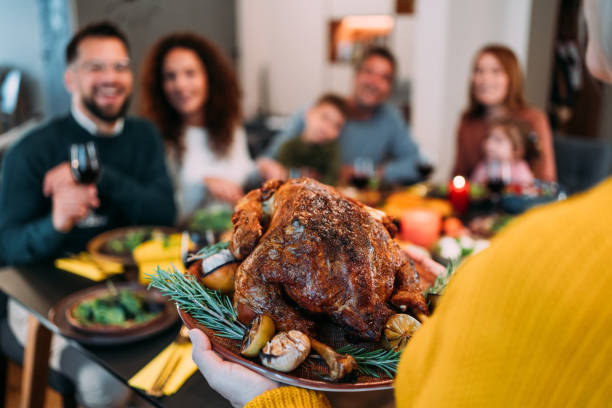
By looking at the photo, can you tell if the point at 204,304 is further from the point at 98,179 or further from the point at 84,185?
the point at 98,179

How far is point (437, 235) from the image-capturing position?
1684 millimetres

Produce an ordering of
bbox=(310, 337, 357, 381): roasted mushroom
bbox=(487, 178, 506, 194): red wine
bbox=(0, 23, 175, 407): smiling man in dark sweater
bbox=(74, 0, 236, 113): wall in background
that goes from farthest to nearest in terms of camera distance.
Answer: bbox=(74, 0, 236, 113): wall in background → bbox=(487, 178, 506, 194): red wine → bbox=(0, 23, 175, 407): smiling man in dark sweater → bbox=(310, 337, 357, 381): roasted mushroom

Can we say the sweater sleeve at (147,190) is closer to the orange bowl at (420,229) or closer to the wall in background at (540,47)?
the orange bowl at (420,229)

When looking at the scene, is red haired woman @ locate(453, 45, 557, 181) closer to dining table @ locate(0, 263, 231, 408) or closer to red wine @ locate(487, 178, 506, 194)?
red wine @ locate(487, 178, 506, 194)

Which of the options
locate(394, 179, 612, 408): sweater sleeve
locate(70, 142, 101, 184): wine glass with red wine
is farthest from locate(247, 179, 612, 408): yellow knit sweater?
locate(70, 142, 101, 184): wine glass with red wine

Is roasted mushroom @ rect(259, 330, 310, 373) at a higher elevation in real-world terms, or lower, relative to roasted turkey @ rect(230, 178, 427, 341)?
lower

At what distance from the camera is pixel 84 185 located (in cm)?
153

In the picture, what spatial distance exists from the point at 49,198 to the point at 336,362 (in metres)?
1.54

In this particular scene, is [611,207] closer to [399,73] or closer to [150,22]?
[150,22]

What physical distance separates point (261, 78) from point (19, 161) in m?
4.37

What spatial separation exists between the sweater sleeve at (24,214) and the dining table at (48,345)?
0.10m

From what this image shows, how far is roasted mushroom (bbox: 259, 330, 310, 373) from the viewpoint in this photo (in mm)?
622

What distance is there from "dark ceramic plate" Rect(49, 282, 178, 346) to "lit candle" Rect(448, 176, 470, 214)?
1319 millimetres

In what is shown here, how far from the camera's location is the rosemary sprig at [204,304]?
715 millimetres
